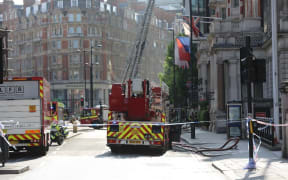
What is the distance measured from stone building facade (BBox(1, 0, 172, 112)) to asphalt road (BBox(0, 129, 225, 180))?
70.5 meters

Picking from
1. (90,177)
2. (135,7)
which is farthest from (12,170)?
(135,7)

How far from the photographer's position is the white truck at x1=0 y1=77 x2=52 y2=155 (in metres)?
20.5

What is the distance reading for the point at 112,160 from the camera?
→ 19.0m

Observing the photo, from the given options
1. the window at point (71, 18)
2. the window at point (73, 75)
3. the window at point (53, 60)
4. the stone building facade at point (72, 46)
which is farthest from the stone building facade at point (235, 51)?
the window at point (53, 60)

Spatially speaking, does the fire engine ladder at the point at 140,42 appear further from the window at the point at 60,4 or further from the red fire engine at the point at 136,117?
the red fire engine at the point at 136,117

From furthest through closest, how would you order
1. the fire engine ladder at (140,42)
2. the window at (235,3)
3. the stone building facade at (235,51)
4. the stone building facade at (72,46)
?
the stone building facade at (72,46) < the fire engine ladder at (140,42) < the window at (235,3) < the stone building facade at (235,51)

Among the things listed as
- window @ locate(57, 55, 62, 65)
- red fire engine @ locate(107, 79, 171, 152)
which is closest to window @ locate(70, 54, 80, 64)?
window @ locate(57, 55, 62, 65)

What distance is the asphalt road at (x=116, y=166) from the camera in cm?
1431

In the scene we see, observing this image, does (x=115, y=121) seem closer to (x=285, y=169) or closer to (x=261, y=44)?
(x=285, y=169)

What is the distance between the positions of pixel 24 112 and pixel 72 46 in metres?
78.1

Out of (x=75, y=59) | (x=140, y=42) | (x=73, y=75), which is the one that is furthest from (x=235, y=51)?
(x=75, y=59)

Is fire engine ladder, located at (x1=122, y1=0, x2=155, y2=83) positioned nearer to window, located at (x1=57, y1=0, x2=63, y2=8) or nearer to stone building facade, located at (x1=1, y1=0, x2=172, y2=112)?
stone building facade, located at (x1=1, y1=0, x2=172, y2=112)

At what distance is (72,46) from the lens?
9800cm

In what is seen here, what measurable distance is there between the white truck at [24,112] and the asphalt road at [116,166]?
705 mm
